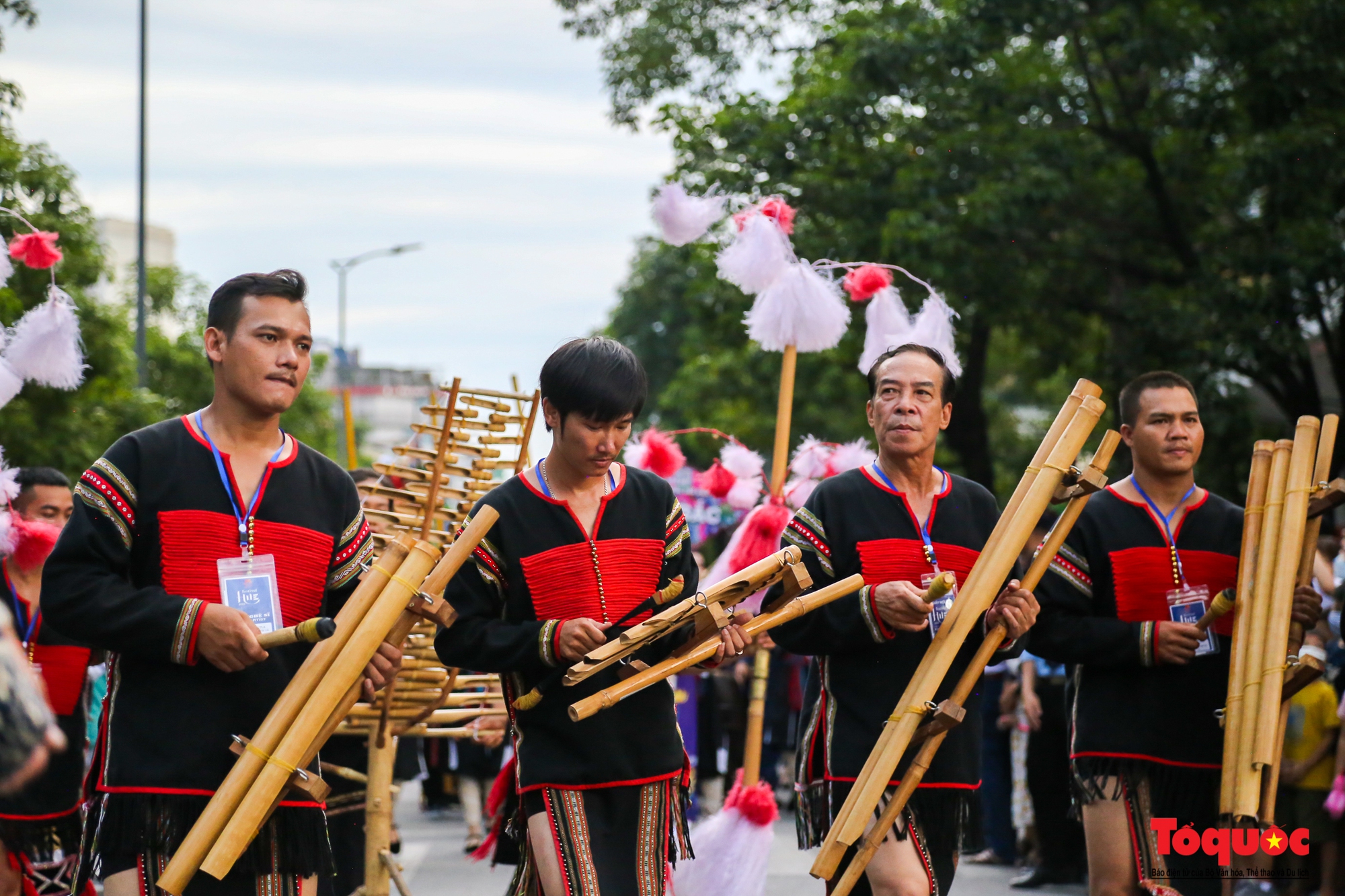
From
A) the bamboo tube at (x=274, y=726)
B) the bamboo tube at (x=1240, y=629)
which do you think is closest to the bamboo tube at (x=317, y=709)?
the bamboo tube at (x=274, y=726)

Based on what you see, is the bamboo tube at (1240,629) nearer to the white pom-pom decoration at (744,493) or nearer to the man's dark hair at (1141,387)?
the man's dark hair at (1141,387)

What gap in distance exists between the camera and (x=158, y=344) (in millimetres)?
31375

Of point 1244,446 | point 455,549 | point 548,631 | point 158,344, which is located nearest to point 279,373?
point 455,549

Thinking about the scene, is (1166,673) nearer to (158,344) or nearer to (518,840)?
(518,840)

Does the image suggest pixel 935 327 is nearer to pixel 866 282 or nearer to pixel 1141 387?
pixel 866 282

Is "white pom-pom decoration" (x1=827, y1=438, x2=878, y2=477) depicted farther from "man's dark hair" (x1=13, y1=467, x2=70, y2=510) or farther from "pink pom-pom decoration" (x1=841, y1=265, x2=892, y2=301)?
"man's dark hair" (x1=13, y1=467, x2=70, y2=510)

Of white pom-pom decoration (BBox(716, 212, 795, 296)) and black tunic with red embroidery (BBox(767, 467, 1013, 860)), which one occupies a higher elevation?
white pom-pom decoration (BBox(716, 212, 795, 296))

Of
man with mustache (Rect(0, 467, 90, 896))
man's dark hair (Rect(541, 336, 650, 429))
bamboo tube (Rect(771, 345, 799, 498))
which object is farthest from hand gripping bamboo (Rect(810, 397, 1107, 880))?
man with mustache (Rect(0, 467, 90, 896))

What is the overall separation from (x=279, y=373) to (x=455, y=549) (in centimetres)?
68

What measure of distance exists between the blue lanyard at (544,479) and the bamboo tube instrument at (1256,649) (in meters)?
1.98

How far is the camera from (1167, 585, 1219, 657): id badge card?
4.96 m

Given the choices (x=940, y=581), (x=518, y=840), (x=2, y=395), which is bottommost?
(x=518, y=840)

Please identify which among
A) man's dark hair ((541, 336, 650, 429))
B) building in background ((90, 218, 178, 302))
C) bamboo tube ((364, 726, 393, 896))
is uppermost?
building in background ((90, 218, 178, 302))

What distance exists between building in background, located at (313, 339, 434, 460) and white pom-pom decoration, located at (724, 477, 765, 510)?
1.43 m
